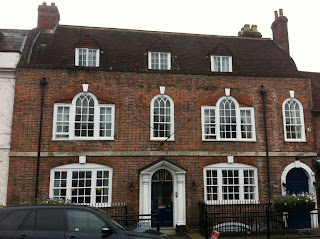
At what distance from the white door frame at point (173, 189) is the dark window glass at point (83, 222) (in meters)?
5.94

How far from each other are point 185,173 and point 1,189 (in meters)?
8.37

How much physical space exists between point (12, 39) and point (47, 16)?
2.53 metres

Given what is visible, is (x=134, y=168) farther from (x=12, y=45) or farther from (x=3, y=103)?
(x=12, y=45)

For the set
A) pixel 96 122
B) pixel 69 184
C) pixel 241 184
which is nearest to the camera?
pixel 69 184

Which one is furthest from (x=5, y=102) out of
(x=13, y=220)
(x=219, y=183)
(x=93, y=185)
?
(x=219, y=183)

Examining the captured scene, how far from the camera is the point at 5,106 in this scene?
1281 centimetres

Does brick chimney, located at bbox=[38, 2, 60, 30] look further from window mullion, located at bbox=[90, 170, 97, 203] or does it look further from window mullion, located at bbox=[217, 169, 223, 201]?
window mullion, located at bbox=[217, 169, 223, 201]

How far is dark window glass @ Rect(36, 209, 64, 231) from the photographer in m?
6.63

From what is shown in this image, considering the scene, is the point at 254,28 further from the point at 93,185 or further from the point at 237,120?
the point at 93,185

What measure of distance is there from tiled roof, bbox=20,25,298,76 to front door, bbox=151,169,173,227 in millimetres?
5375

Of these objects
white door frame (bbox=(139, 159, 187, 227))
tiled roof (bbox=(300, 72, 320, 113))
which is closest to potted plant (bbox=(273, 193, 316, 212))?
white door frame (bbox=(139, 159, 187, 227))

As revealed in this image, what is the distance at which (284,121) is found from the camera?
14.4 meters

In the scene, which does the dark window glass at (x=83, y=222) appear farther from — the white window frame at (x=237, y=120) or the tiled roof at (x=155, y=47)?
the tiled roof at (x=155, y=47)

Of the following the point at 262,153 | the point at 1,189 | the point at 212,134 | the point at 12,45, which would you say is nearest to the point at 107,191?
the point at 1,189
